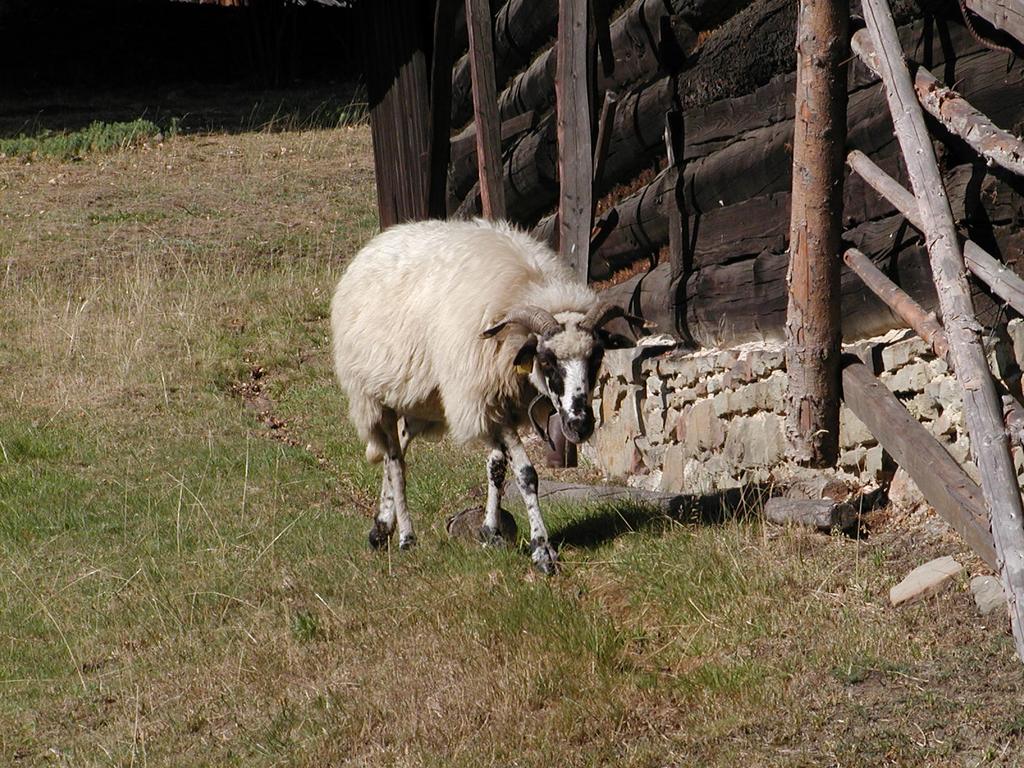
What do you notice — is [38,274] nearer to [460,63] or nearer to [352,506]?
[460,63]

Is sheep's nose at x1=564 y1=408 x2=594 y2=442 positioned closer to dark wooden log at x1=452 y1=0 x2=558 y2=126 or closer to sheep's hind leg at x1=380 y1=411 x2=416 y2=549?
sheep's hind leg at x1=380 y1=411 x2=416 y2=549

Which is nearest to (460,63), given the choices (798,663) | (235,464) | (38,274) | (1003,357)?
(235,464)

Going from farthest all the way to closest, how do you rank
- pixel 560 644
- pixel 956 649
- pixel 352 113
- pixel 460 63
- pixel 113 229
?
pixel 352 113 < pixel 113 229 < pixel 460 63 < pixel 560 644 < pixel 956 649

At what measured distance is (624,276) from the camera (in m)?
9.36

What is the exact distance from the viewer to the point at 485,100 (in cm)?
990

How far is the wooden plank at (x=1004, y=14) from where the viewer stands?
15.4 feet

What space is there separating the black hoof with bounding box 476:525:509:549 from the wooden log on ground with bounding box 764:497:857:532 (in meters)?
1.36

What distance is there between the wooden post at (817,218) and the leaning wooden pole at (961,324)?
16.7 inches

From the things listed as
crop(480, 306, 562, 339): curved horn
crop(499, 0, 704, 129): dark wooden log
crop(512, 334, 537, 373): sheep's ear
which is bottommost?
crop(512, 334, 537, 373): sheep's ear

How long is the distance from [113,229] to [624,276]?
9.65 m

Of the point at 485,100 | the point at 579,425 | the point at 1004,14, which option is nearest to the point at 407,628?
the point at 579,425

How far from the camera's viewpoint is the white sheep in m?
6.26

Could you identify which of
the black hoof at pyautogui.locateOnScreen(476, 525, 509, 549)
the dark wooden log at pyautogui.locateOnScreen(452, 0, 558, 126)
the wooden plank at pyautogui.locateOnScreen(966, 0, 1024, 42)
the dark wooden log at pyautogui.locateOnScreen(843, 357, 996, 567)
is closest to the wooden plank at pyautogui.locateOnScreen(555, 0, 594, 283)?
the dark wooden log at pyautogui.locateOnScreen(452, 0, 558, 126)

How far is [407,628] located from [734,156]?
3500mm
